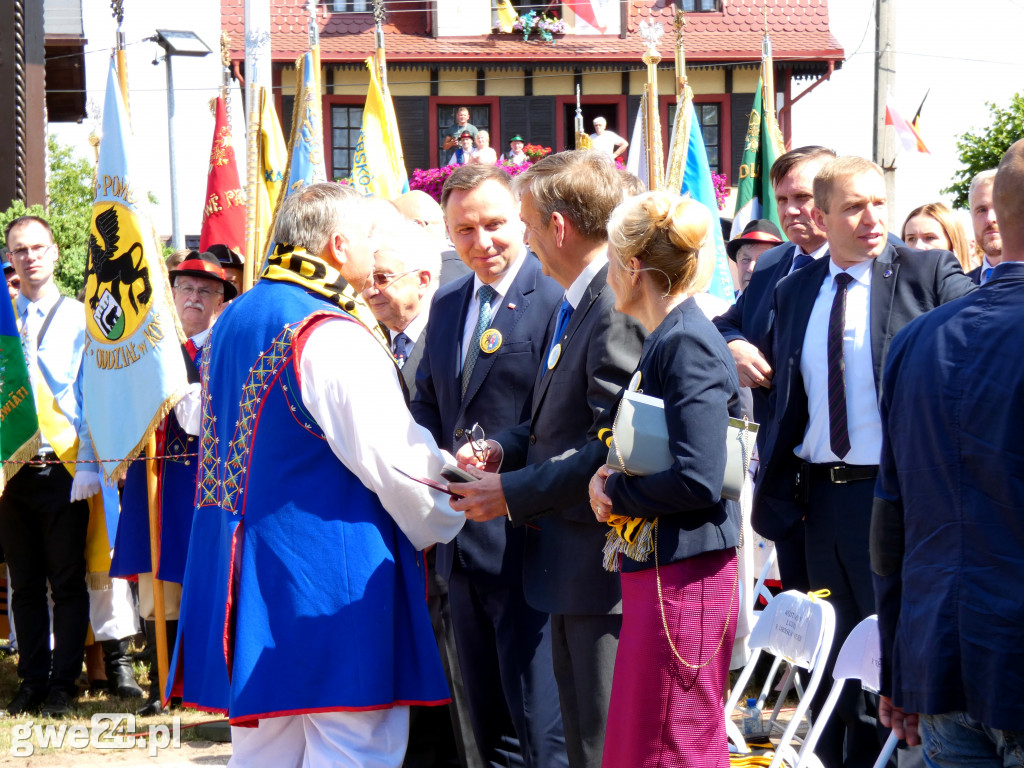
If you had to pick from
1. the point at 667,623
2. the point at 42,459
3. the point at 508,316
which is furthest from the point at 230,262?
the point at 667,623

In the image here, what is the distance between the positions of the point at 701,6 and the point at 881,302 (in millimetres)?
25089

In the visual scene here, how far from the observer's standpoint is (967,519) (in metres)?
2.39

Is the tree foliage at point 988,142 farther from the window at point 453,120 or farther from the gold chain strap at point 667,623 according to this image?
the gold chain strap at point 667,623

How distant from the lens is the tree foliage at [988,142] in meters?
26.2

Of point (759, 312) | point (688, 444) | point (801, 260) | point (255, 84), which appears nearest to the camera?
point (688, 444)

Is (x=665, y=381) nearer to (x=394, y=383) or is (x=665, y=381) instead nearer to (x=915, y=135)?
(x=394, y=383)

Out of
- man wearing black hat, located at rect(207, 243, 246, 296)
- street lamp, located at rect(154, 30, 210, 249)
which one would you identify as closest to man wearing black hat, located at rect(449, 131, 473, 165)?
street lamp, located at rect(154, 30, 210, 249)

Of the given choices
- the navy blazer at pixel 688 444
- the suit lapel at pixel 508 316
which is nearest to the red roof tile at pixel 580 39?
the suit lapel at pixel 508 316

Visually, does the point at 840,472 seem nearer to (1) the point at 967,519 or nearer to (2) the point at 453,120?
(1) the point at 967,519

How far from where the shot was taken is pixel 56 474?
666cm

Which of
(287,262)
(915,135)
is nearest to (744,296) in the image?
(287,262)

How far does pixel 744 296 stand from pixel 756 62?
22894 millimetres

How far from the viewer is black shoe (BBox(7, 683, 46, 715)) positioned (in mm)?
6410

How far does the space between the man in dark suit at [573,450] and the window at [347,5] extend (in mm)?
24385
